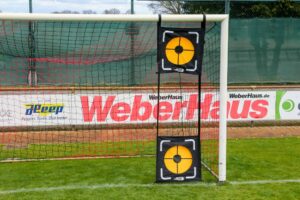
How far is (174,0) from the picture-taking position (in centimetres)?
1254

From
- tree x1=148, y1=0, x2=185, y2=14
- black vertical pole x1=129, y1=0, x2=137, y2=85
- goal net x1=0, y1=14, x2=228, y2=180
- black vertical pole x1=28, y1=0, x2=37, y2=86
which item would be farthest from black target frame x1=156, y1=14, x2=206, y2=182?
tree x1=148, y1=0, x2=185, y2=14

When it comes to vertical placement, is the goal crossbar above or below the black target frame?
above

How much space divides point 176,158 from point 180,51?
1.50 meters

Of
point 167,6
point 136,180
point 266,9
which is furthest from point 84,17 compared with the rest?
point 266,9

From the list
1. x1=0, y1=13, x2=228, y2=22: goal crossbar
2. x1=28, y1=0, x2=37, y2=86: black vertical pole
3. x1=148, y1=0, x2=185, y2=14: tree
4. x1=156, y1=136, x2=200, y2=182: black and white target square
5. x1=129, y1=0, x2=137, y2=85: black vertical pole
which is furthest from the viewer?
x1=148, y1=0, x2=185, y2=14: tree

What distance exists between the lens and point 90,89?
1123 centimetres

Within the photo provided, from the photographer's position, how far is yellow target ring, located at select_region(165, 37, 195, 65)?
20.7 ft

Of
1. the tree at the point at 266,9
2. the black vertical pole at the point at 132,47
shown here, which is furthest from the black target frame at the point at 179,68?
the tree at the point at 266,9

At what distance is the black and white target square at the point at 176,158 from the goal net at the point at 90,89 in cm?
278

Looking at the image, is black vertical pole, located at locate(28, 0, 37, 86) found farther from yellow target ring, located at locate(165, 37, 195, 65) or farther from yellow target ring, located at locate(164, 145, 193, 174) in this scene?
yellow target ring, located at locate(164, 145, 193, 174)

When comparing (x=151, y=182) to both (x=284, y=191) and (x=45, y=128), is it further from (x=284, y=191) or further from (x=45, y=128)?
(x=45, y=128)

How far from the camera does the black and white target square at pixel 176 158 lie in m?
6.53

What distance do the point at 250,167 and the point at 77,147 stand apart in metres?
3.63

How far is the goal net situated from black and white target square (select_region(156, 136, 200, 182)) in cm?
278
